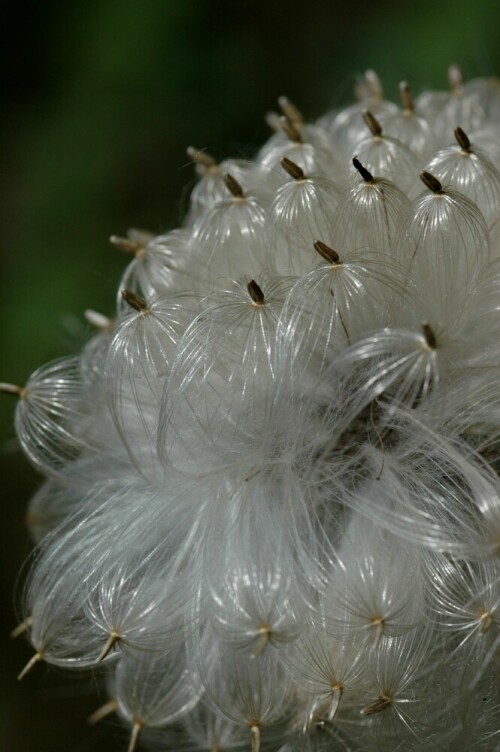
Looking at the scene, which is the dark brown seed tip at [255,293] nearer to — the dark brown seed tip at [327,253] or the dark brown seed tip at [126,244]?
the dark brown seed tip at [327,253]

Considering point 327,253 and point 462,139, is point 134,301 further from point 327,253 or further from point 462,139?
point 462,139

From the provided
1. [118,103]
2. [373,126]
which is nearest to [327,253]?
[373,126]

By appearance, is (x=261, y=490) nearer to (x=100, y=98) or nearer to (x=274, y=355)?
(x=274, y=355)

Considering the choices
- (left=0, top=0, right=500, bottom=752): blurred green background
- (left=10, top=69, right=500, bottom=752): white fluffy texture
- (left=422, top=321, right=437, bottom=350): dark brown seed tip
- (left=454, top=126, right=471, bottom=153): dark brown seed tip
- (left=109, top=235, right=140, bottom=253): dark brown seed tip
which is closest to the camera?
(left=422, top=321, right=437, bottom=350): dark brown seed tip

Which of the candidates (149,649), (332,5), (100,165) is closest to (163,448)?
(149,649)

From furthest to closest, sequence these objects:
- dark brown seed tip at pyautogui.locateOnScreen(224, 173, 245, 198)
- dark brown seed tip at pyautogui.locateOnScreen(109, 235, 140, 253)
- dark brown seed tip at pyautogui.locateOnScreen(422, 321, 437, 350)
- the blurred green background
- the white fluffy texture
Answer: the blurred green background
dark brown seed tip at pyautogui.locateOnScreen(109, 235, 140, 253)
dark brown seed tip at pyautogui.locateOnScreen(224, 173, 245, 198)
the white fluffy texture
dark brown seed tip at pyautogui.locateOnScreen(422, 321, 437, 350)

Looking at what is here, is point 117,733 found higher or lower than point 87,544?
Result: lower

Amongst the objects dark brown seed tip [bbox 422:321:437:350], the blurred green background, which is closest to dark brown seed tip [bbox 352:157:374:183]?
dark brown seed tip [bbox 422:321:437:350]

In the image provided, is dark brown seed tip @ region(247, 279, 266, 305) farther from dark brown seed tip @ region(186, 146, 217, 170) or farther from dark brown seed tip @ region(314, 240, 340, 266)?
dark brown seed tip @ region(186, 146, 217, 170)
